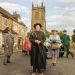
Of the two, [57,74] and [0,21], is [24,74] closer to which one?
[57,74]

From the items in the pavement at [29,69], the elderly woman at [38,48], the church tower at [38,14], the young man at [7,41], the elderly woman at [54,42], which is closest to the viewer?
the elderly woman at [38,48]

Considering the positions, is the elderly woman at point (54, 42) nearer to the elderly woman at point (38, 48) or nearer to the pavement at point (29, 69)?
the pavement at point (29, 69)

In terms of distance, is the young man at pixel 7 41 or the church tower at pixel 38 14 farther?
the church tower at pixel 38 14

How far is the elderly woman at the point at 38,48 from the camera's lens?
11578 mm

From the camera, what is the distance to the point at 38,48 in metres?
11.6

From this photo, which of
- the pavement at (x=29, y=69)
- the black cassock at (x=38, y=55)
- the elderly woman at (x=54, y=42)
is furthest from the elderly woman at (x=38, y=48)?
the elderly woman at (x=54, y=42)

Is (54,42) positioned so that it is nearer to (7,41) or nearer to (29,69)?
(29,69)

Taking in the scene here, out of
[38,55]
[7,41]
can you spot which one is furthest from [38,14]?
[38,55]

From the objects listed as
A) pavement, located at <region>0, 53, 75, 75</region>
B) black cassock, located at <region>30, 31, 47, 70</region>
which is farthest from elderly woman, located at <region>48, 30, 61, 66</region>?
black cassock, located at <region>30, 31, 47, 70</region>

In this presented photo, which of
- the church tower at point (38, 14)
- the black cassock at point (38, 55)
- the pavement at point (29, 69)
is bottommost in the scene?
the pavement at point (29, 69)

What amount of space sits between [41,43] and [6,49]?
5.47 metres

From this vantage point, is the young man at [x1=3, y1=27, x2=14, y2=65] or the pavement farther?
the young man at [x1=3, y1=27, x2=14, y2=65]

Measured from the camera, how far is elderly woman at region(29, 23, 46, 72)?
1158cm

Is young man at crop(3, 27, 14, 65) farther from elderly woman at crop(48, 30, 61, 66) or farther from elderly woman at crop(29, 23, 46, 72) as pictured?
elderly woman at crop(29, 23, 46, 72)
